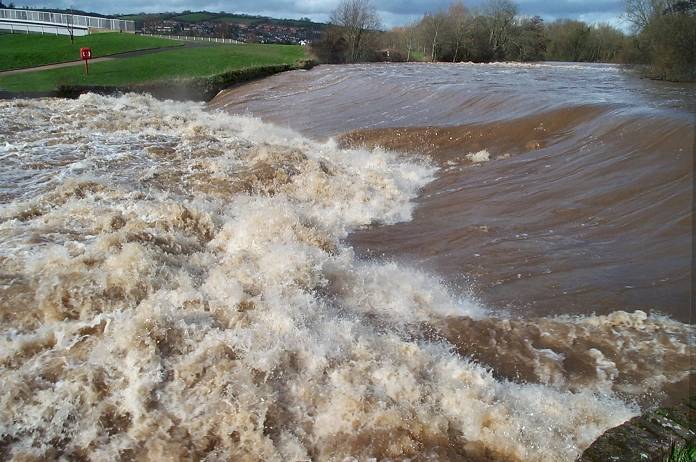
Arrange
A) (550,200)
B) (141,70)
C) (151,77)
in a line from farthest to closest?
(141,70)
(151,77)
(550,200)

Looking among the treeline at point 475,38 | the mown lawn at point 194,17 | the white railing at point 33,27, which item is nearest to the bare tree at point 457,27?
the treeline at point 475,38

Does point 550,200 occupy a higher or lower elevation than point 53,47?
lower

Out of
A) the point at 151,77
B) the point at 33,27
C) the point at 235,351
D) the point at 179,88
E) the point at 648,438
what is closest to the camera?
the point at 648,438

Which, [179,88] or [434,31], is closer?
[179,88]

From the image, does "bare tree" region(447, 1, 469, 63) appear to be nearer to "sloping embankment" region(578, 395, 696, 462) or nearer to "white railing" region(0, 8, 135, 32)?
"white railing" region(0, 8, 135, 32)

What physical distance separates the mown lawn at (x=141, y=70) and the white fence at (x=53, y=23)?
23593mm

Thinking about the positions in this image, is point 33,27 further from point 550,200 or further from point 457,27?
point 550,200

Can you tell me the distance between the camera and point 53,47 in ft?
101

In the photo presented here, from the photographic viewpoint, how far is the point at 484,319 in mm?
4852

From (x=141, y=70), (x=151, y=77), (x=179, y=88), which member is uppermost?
(x=141, y=70)

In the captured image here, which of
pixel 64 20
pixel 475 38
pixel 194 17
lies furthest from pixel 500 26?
pixel 194 17

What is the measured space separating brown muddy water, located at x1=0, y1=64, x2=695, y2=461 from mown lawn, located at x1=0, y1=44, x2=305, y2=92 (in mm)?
12464

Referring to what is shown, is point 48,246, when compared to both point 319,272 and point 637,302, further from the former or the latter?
point 637,302

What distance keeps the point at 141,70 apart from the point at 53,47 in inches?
386
